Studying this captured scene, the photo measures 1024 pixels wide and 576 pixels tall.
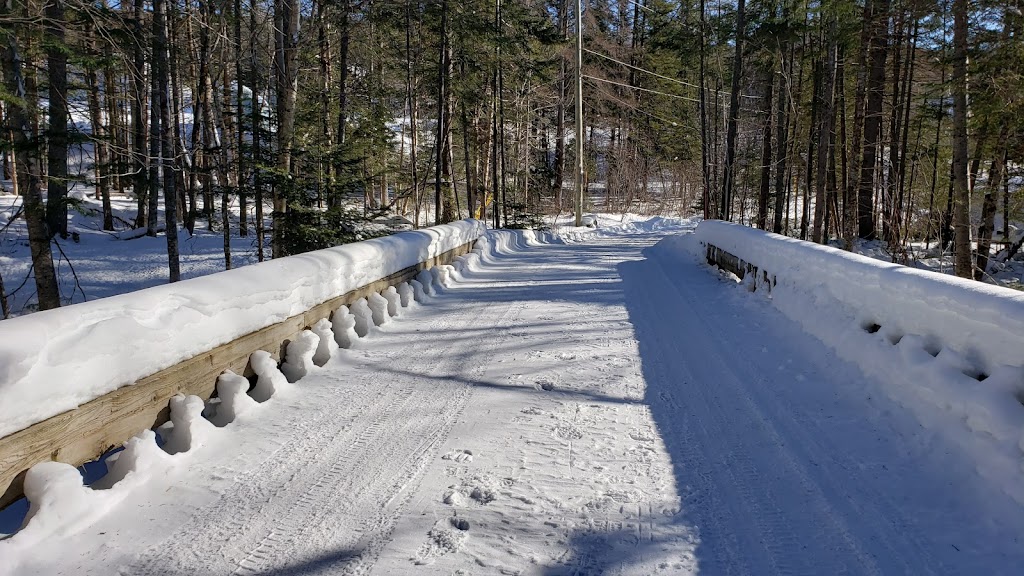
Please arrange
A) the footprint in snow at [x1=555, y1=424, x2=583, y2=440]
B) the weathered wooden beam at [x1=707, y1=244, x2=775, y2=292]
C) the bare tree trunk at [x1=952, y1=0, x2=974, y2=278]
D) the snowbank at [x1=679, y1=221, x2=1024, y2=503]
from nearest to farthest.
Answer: the snowbank at [x1=679, y1=221, x2=1024, y2=503], the footprint in snow at [x1=555, y1=424, x2=583, y2=440], the weathered wooden beam at [x1=707, y1=244, x2=775, y2=292], the bare tree trunk at [x1=952, y1=0, x2=974, y2=278]

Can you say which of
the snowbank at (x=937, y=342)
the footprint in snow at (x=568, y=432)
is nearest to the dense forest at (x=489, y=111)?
the footprint in snow at (x=568, y=432)

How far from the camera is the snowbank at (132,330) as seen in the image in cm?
229

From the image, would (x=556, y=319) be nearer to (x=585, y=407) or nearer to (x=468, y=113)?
(x=585, y=407)

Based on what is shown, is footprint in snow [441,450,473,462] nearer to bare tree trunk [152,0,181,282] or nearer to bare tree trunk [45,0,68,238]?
bare tree trunk [152,0,181,282]

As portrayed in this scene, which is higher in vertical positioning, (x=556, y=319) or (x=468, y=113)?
(x=468, y=113)

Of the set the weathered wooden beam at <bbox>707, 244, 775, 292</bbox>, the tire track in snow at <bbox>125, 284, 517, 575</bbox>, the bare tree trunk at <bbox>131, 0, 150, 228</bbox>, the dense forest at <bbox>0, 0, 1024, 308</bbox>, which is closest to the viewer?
the tire track in snow at <bbox>125, 284, 517, 575</bbox>

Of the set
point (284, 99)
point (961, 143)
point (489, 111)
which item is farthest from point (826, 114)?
point (489, 111)

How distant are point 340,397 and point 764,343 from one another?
3.88m

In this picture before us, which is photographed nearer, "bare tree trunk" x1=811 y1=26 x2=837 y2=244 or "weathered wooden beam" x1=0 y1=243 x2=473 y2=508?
"weathered wooden beam" x1=0 y1=243 x2=473 y2=508

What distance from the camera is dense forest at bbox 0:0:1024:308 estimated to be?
28.0ft

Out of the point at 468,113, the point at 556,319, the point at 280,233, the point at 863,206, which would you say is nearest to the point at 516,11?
the point at 468,113

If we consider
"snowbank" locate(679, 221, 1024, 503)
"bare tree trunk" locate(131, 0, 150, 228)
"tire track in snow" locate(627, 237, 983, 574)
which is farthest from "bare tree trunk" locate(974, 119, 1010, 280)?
"bare tree trunk" locate(131, 0, 150, 228)

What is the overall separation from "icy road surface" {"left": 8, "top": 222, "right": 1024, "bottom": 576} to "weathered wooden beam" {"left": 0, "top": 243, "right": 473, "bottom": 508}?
30cm

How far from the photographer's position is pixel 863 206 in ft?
60.5
